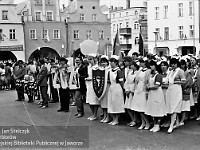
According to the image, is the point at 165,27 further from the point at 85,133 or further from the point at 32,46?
the point at 85,133

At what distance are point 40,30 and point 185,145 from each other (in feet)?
129

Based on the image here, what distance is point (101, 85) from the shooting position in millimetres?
10180

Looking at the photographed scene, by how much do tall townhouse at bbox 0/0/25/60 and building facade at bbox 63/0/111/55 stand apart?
6.33 m

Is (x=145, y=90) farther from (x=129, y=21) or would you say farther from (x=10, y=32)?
(x=129, y=21)

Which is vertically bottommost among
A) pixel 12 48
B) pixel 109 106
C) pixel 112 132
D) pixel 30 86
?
pixel 112 132

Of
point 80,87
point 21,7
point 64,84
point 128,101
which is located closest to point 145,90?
point 128,101

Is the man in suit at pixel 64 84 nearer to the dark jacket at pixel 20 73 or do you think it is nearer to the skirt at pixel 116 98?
the skirt at pixel 116 98

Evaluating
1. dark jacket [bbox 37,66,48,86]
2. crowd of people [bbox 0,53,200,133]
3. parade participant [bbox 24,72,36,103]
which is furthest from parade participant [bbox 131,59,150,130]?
parade participant [bbox 24,72,36,103]

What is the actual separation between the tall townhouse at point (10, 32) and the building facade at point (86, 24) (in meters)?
6.33

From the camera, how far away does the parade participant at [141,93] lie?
9273mm

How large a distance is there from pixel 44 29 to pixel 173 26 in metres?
15.9

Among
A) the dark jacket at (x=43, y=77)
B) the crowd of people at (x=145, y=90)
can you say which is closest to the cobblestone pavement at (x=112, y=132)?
the crowd of people at (x=145, y=90)

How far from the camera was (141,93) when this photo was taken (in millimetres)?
9328

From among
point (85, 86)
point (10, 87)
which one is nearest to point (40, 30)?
point (10, 87)
